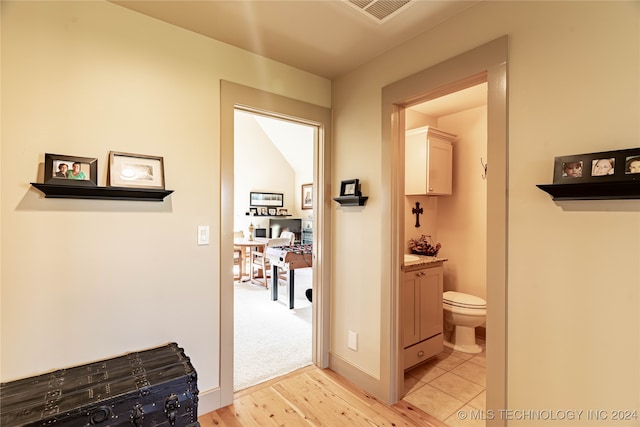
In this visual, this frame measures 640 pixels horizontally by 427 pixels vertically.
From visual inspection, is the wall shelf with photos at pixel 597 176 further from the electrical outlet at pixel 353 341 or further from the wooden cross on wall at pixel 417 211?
the wooden cross on wall at pixel 417 211

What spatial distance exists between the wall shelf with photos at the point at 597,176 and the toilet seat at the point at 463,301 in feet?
5.77

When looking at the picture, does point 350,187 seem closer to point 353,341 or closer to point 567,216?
point 353,341

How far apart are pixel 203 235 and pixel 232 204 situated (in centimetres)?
29

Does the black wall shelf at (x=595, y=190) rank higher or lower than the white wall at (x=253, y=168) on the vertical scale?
lower

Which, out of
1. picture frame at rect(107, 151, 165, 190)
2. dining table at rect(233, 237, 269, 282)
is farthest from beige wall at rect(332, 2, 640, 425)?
dining table at rect(233, 237, 269, 282)

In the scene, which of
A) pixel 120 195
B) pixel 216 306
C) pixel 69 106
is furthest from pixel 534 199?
pixel 69 106

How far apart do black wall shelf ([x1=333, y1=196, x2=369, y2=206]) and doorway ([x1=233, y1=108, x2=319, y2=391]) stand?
0.69m

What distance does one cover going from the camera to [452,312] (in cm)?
291

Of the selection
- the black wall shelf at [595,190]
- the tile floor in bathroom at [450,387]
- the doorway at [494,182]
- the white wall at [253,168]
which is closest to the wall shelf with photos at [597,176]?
the black wall shelf at [595,190]

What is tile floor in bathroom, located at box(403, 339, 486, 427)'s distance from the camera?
6.72 ft

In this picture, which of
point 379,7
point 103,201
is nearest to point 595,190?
point 379,7

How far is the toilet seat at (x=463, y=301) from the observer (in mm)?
2819

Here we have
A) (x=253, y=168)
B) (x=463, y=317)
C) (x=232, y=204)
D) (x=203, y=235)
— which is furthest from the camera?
(x=253, y=168)

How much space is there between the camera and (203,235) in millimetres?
2025
